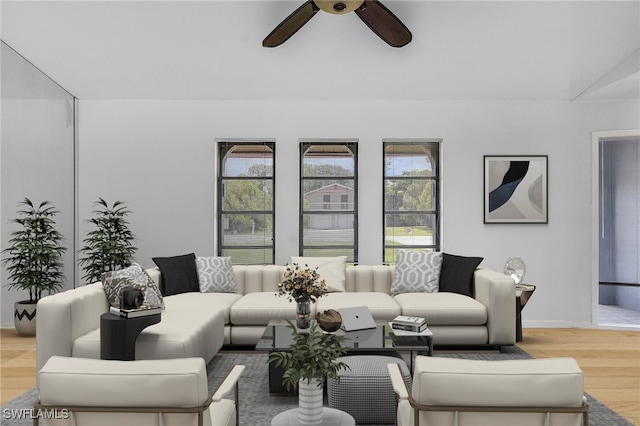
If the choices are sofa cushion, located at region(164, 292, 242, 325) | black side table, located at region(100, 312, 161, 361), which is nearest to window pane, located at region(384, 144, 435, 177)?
sofa cushion, located at region(164, 292, 242, 325)

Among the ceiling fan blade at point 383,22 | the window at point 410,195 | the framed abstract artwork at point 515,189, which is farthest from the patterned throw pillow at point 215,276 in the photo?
the framed abstract artwork at point 515,189

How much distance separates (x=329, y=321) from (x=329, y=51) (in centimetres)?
283

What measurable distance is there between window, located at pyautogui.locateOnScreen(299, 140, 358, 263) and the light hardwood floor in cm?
234

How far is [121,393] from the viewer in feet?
4.73

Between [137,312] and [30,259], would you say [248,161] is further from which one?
[137,312]

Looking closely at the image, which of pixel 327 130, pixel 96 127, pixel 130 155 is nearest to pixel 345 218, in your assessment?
pixel 327 130

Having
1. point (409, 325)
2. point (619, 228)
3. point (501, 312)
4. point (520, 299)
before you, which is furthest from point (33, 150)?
point (619, 228)

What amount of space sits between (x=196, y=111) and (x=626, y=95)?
496 cm

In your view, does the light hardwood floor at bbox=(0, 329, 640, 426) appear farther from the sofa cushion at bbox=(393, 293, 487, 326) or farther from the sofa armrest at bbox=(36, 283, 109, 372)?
the sofa cushion at bbox=(393, 293, 487, 326)

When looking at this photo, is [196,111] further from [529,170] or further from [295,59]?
[529,170]

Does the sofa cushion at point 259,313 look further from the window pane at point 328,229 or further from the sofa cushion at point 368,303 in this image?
the window pane at point 328,229

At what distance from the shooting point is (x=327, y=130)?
5676 mm

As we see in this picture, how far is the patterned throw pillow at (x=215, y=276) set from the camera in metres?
4.93

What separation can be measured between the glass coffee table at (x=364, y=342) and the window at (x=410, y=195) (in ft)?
7.11
